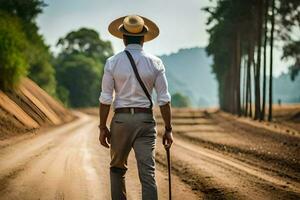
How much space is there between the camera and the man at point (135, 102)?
582cm

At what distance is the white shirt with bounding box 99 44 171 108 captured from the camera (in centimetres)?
Answer: 581

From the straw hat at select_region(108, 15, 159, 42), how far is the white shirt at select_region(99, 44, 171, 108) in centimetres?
26

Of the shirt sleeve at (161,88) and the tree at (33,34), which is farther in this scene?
the tree at (33,34)

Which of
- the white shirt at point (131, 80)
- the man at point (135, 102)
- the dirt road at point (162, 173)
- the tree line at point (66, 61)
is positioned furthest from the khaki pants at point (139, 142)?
the tree line at point (66, 61)

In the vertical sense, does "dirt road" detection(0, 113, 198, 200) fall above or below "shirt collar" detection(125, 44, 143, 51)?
below

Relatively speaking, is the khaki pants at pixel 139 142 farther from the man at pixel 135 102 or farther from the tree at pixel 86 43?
the tree at pixel 86 43

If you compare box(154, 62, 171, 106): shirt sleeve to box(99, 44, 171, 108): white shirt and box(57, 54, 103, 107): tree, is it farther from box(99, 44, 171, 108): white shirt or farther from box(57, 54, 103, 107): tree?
box(57, 54, 103, 107): tree

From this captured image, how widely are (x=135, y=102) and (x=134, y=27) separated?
87 cm

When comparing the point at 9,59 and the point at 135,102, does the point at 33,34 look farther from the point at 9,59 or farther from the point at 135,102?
the point at 135,102

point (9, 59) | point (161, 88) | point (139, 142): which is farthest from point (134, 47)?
point (9, 59)

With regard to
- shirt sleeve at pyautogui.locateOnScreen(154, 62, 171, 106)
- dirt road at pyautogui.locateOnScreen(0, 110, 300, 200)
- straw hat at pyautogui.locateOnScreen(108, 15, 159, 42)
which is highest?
straw hat at pyautogui.locateOnScreen(108, 15, 159, 42)

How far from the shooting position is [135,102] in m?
5.86

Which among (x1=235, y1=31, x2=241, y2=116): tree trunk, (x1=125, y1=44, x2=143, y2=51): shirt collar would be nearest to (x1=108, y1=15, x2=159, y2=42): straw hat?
(x1=125, y1=44, x2=143, y2=51): shirt collar

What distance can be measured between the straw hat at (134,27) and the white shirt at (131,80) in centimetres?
26
